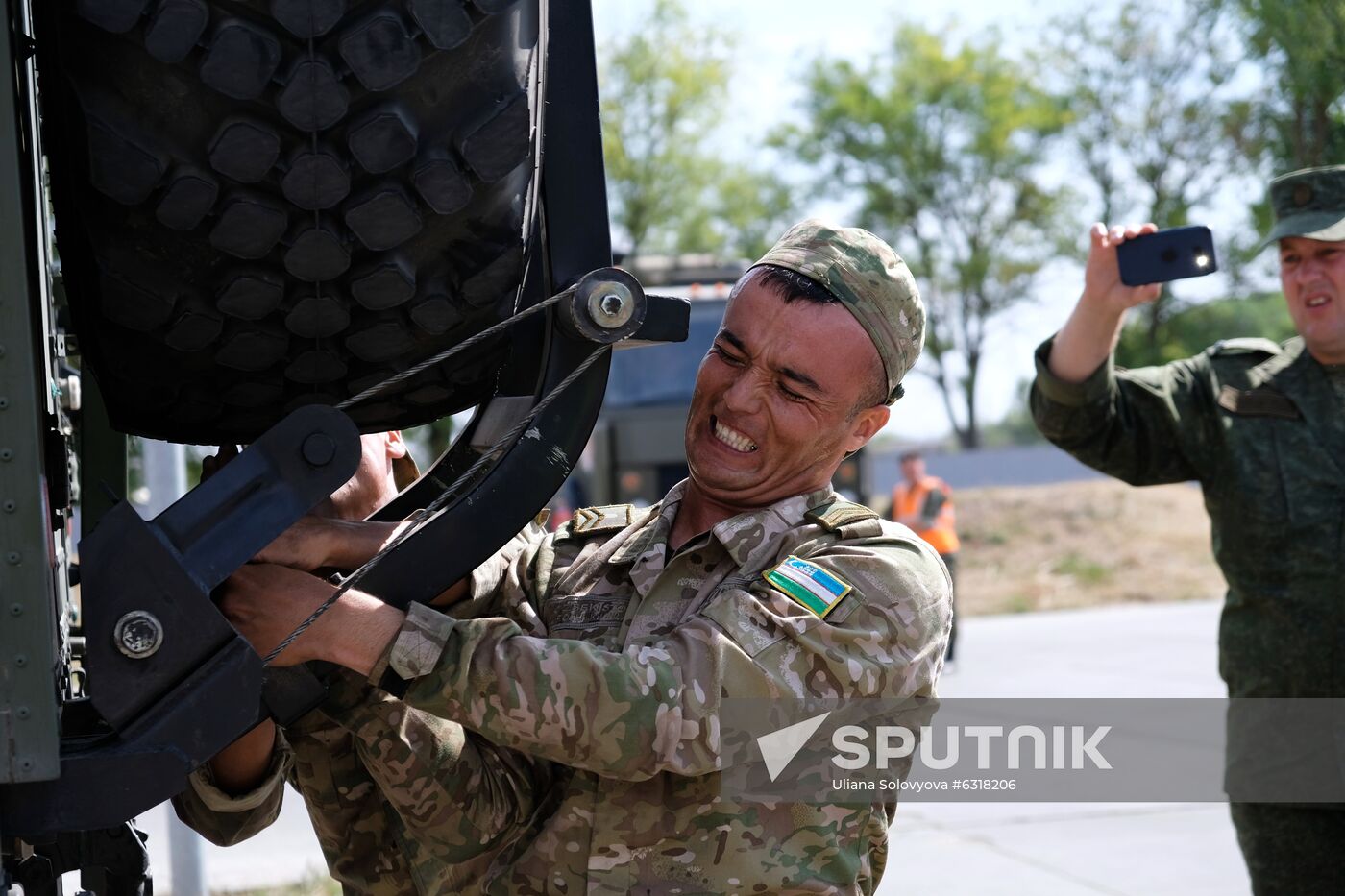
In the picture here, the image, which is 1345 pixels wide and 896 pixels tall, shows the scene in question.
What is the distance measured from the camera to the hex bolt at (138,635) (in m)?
1.41

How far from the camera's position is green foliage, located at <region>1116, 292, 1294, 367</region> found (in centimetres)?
2202

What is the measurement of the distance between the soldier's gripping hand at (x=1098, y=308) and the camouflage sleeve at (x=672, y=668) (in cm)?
138

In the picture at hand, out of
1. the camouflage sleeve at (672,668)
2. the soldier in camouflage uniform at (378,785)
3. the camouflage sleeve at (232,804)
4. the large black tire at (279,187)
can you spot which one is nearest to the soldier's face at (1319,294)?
the camouflage sleeve at (672,668)

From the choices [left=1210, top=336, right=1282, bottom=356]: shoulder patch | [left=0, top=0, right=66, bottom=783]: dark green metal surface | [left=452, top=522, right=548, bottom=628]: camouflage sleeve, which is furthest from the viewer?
[left=1210, top=336, right=1282, bottom=356]: shoulder patch

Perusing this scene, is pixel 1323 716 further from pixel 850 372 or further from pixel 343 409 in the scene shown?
pixel 343 409

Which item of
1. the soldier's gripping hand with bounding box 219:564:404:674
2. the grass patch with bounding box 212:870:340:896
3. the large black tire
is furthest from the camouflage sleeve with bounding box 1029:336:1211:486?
the grass patch with bounding box 212:870:340:896

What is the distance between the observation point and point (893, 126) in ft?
106

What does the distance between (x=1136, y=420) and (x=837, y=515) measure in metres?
1.51

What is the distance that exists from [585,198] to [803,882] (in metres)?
0.91

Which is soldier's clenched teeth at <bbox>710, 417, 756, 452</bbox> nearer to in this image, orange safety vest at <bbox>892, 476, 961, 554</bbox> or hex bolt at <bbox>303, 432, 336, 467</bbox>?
hex bolt at <bbox>303, 432, 336, 467</bbox>

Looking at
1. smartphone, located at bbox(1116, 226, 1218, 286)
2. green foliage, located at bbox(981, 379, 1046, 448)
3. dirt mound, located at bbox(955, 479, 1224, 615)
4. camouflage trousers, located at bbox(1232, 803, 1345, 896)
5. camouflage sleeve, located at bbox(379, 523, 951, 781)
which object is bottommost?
green foliage, located at bbox(981, 379, 1046, 448)

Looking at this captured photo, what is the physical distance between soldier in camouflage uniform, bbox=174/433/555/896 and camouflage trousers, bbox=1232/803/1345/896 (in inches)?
67.2

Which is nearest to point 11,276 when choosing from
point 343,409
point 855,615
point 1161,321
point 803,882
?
point 343,409

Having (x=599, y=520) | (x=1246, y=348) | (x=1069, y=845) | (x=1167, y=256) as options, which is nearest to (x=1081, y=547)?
(x=1069, y=845)
